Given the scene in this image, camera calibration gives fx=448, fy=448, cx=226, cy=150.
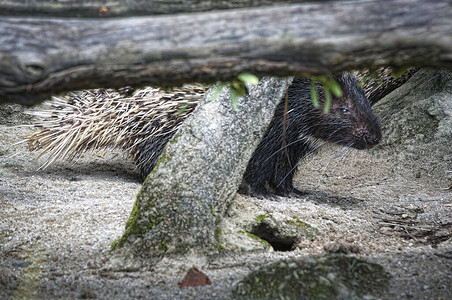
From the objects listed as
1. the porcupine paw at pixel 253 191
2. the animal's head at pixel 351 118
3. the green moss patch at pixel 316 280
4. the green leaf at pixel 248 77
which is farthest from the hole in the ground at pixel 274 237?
the animal's head at pixel 351 118

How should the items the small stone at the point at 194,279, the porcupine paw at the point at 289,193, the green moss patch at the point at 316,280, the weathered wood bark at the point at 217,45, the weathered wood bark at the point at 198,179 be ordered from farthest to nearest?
the porcupine paw at the point at 289,193 < the weathered wood bark at the point at 198,179 < the small stone at the point at 194,279 < the green moss patch at the point at 316,280 < the weathered wood bark at the point at 217,45

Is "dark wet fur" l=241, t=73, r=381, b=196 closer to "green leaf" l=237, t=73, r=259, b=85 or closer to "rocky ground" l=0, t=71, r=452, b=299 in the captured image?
"rocky ground" l=0, t=71, r=452, b=299

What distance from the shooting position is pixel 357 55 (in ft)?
4.92

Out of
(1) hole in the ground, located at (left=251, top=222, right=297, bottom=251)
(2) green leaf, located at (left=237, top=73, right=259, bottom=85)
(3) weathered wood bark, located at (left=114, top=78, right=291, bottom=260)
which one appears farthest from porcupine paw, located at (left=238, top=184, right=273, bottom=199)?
(2) green leaf, located at (left=237, top=73, right=259, bottom=85)

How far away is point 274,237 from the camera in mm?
3018

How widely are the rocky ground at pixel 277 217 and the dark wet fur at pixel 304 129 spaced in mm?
321

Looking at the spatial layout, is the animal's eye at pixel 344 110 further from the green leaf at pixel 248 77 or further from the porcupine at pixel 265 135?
the green leaf at pixel 248 77

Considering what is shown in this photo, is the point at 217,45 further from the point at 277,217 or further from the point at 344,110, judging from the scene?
the point at 344,110

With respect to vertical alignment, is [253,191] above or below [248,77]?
below

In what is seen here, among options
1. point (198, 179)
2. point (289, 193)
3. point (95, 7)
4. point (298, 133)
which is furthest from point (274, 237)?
point (95, 7)

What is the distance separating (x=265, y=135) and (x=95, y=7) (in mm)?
2893

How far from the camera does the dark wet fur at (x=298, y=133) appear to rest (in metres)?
4.29

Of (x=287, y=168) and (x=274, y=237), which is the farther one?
(x=287, y=168)

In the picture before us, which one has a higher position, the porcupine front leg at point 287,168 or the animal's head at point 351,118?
the animal's head at point 351,118
